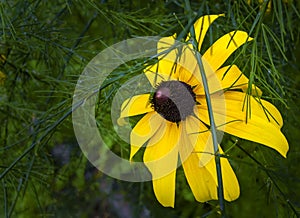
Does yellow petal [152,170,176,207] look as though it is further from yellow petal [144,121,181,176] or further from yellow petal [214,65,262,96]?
yellow petal [214,65,262,96]

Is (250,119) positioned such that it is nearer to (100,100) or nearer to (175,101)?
(175,101)

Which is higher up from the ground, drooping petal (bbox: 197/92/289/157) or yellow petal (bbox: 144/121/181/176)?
drooping petal (bbox: 197/92/289/157)

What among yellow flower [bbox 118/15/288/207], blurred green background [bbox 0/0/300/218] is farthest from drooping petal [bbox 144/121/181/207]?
blurred green background [bbox 0/0/300/218]

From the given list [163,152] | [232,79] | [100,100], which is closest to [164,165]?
[163,152]

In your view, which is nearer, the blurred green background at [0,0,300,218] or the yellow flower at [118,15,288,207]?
the yellow flower at [118,15,288,207]

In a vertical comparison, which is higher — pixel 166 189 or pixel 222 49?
pixel 222 49

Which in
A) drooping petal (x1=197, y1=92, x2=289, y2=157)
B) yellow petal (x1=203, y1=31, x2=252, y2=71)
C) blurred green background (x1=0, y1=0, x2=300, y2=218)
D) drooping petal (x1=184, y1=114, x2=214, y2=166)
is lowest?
blurred green background (x1=0, y1=0, x2=300, y2=218)

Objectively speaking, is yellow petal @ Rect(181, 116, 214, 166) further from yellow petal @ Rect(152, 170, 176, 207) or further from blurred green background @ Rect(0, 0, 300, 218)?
blurred green background @ Rect(0, 0, 300, 218)
